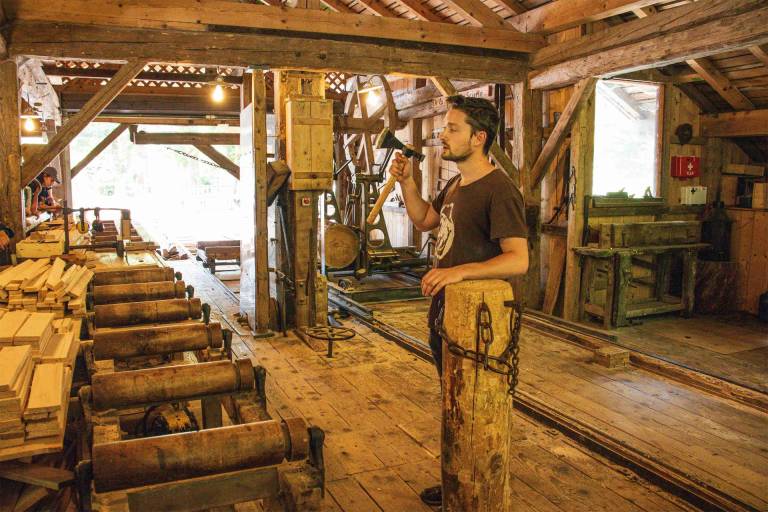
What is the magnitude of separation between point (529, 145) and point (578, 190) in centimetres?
88

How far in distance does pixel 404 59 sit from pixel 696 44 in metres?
2.91

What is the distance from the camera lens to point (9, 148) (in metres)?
5.66

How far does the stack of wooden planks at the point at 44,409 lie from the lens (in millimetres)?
2715

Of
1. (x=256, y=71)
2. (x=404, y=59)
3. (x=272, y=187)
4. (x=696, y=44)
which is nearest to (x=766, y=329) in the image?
(x=696, y=44)

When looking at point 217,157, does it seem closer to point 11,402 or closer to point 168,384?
point 168,384

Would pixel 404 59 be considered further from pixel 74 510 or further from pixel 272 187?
pixel 74 510

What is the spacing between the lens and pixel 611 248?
7164 millimetres

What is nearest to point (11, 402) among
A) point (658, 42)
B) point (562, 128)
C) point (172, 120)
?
point (658, 42)

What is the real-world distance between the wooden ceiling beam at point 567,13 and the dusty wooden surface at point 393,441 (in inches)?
153

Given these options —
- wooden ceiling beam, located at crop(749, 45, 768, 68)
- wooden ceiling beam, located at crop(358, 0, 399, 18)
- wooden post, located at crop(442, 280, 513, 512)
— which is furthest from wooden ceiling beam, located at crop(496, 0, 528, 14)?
wooden post, located at crop(442, 280, 513, 512)

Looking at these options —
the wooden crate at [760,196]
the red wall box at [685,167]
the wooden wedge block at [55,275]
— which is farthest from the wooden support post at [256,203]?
the wooden crate at [760,196]

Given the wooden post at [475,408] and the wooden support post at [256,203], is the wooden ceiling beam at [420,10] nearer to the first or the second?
the wooden support post at [256,203]

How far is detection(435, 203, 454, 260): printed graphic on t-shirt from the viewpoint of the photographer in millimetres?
2797

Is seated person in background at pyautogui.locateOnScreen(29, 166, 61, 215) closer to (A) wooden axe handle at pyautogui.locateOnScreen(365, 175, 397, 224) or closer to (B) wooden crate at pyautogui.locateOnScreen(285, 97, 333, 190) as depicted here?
(B) wooden crate at pyautogui.locateOnScreen(285, 97, 333, 190)
